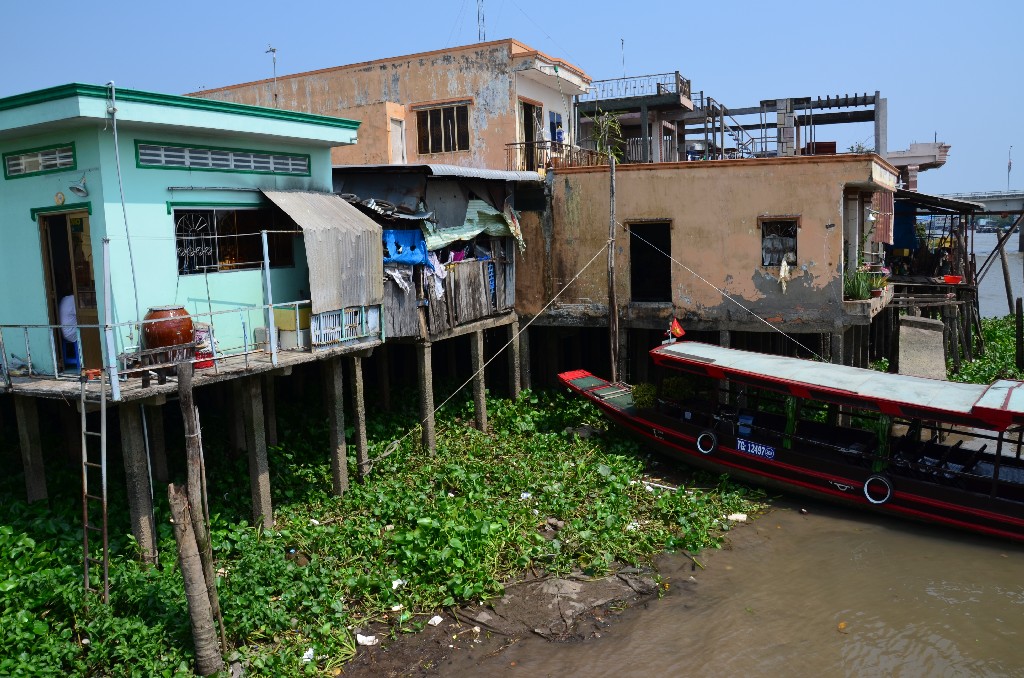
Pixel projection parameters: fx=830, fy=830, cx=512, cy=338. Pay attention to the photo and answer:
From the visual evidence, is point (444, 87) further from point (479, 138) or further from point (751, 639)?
point (751, 639)

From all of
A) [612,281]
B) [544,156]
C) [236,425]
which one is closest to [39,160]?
[236,425]

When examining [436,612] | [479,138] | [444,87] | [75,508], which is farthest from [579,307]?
[75,508]

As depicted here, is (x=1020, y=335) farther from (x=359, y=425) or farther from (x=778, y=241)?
(x=359, y=425)

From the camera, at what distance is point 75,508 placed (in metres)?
11.4

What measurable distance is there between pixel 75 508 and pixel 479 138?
1304cm

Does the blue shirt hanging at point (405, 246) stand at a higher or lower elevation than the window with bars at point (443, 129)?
lower

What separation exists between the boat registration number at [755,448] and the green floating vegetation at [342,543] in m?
0.67

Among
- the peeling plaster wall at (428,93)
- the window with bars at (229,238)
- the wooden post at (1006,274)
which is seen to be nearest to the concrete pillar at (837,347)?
the peeling plaster wall at (428,93)

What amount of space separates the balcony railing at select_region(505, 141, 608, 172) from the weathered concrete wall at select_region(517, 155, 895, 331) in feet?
7.32

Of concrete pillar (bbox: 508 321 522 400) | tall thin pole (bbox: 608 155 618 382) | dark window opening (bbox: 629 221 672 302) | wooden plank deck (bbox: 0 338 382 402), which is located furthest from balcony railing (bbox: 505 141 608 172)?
→ wooden plank deck (bbox: 0 338 382 402)

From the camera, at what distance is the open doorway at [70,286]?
10.5 meters

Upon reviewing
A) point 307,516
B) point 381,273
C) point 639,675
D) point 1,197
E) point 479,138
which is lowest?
point 639,675

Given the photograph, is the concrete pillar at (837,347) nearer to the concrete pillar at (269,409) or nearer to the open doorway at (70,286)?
the concrete pillar at (269,409)

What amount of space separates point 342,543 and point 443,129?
12.8 meters
